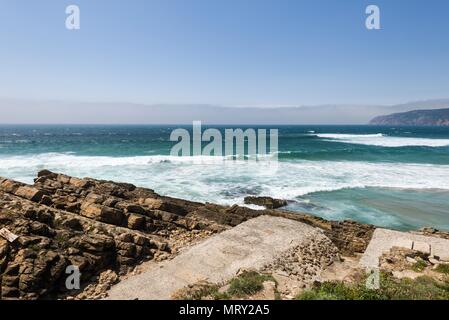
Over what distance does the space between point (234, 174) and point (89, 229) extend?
20.3 metres

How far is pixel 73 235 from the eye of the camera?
11.9 metres

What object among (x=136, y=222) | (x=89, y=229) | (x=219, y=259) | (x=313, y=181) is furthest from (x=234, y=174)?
(x=219, y=259)

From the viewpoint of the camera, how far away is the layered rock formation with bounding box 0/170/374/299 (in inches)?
389

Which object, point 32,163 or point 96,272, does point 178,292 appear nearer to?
point 96,272

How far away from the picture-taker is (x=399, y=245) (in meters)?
13.1

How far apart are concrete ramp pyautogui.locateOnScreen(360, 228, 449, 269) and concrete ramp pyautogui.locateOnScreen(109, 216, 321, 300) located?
2.37m

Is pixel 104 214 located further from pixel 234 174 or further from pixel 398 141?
pixel 398 141

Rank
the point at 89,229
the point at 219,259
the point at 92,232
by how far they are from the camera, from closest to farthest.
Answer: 1. the point at 219,259
2. the point at 92,232
3. the point at 89,229

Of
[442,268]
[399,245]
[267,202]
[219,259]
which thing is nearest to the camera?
[442,268]

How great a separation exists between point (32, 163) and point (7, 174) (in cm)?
894

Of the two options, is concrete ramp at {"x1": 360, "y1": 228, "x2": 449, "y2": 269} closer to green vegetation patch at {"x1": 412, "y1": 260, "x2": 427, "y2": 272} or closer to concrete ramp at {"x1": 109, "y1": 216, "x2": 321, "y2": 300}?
green vegetation patch at {"x1": 412, "y1": 260, "x2": 427, "y2": 272}

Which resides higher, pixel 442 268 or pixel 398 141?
pixel 398 141

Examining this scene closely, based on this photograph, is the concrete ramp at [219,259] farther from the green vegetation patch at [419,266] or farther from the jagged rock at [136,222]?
the green vegetation patch at [419,266]
